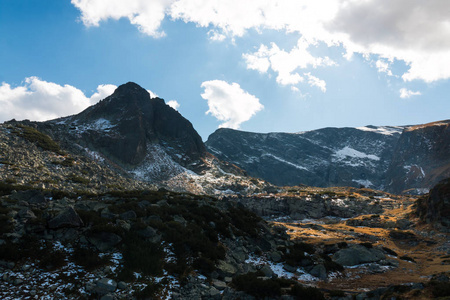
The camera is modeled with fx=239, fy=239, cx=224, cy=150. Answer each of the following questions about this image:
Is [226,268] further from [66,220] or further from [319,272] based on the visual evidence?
[66,220]

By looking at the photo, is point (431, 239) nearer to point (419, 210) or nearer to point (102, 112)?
point (419, 210)

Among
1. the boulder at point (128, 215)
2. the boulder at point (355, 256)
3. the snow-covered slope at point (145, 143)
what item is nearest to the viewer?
the boulder at point (128, 215)

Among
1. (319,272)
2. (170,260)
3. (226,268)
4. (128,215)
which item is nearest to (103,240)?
(128,215)

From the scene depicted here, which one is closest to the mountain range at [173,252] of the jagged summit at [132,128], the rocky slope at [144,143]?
the rocky slope at [144,143]

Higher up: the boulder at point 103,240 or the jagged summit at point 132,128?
the jagged summit at point 132,128

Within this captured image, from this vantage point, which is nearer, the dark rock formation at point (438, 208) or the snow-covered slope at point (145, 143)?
the dark rock formation at point (438, 208)

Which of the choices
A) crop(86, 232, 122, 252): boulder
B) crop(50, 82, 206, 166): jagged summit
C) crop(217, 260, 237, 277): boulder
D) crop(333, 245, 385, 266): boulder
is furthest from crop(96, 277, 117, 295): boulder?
crop(50, 82, 206, 166): jagged summit

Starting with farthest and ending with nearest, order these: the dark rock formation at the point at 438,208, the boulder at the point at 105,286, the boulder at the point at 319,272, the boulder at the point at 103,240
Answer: the dark rock formation at the point at 438,208
the boulder at the point at 319,272
the boulder at the point at 103,240
the boulder at the point at 105,286

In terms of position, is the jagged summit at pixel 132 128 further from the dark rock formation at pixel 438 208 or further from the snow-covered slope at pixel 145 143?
the dark rock formation at pixel 438 208

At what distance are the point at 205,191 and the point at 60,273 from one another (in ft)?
342

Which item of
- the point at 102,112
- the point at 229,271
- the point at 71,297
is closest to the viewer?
the point at 71,297

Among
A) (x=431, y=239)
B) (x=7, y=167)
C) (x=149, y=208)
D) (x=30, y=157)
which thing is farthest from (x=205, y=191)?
(x=149, y=208)

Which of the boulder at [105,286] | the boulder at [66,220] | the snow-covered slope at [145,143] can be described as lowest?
the boulder at [105,286]

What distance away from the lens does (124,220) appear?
1867 cm
